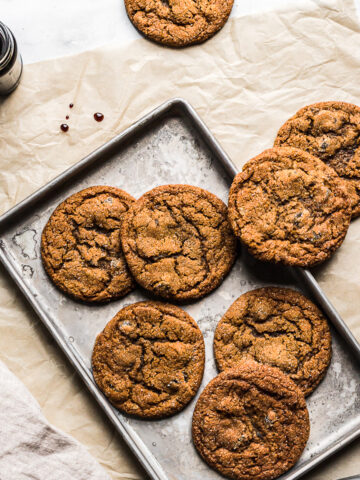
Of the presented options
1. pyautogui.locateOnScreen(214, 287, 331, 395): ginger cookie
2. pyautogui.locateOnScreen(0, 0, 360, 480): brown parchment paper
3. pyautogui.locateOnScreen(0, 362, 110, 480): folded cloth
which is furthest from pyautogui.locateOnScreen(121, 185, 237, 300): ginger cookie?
pyautogui.locateOnScreen(0, 362, 110, 480): folded cloth

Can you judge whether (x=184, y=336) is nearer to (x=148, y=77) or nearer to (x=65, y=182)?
(x=65, y=182)

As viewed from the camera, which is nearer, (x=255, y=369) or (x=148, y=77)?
(x=255, y=369)

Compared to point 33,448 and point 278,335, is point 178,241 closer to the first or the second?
point 278,335

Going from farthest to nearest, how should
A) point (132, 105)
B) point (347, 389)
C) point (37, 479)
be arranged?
point (132, 105), point (347, 389), point (37, 479)

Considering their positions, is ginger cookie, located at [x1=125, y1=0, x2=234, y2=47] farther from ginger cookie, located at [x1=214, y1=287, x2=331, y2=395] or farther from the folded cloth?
the folded cloth

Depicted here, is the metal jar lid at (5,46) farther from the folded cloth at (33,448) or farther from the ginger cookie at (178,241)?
the folded cloth at (33,448)

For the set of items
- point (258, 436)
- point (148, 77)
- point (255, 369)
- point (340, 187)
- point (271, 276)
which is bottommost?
point (258, 436)

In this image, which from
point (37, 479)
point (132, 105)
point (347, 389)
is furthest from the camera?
point (132, 105)

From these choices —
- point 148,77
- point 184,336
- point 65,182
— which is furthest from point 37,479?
point 148,77
